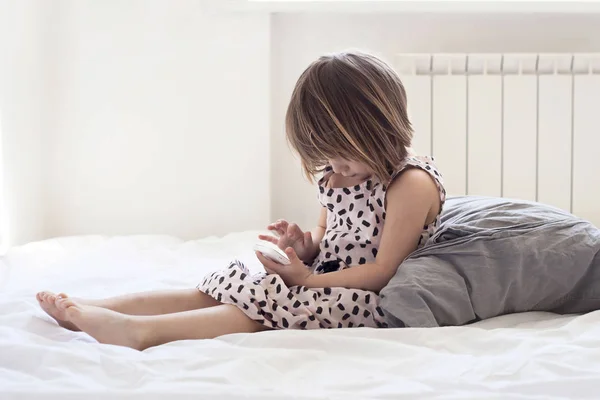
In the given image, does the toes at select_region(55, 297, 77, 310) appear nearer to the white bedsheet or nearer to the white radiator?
the white bedsheet

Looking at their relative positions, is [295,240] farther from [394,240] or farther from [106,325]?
[106,325]

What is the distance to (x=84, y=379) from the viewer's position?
87cm

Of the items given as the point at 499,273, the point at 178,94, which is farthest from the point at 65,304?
the point at 178,94

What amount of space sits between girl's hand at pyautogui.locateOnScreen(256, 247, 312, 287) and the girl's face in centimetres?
17

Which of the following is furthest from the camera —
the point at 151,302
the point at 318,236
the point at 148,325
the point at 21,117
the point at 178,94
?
the point at 178,94

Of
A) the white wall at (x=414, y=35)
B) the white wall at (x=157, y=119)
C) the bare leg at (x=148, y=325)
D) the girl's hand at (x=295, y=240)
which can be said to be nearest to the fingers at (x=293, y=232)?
the girl's hand at (x=295, y=240)

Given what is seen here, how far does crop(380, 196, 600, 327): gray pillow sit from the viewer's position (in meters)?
1.15

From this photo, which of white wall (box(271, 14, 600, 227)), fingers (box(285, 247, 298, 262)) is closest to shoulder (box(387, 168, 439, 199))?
fingers (box(285, 247, 298, 262))

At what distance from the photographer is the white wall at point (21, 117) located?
6.61 feet

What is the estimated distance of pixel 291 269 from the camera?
119 cm

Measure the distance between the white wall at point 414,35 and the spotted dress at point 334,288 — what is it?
114cm

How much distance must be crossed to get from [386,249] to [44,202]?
149 cm

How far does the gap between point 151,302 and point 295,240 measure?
11.8 inches

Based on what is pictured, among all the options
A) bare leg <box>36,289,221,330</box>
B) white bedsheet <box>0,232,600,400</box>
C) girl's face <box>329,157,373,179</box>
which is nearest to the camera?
white bedsheet <box>0,232,600,400</box>
